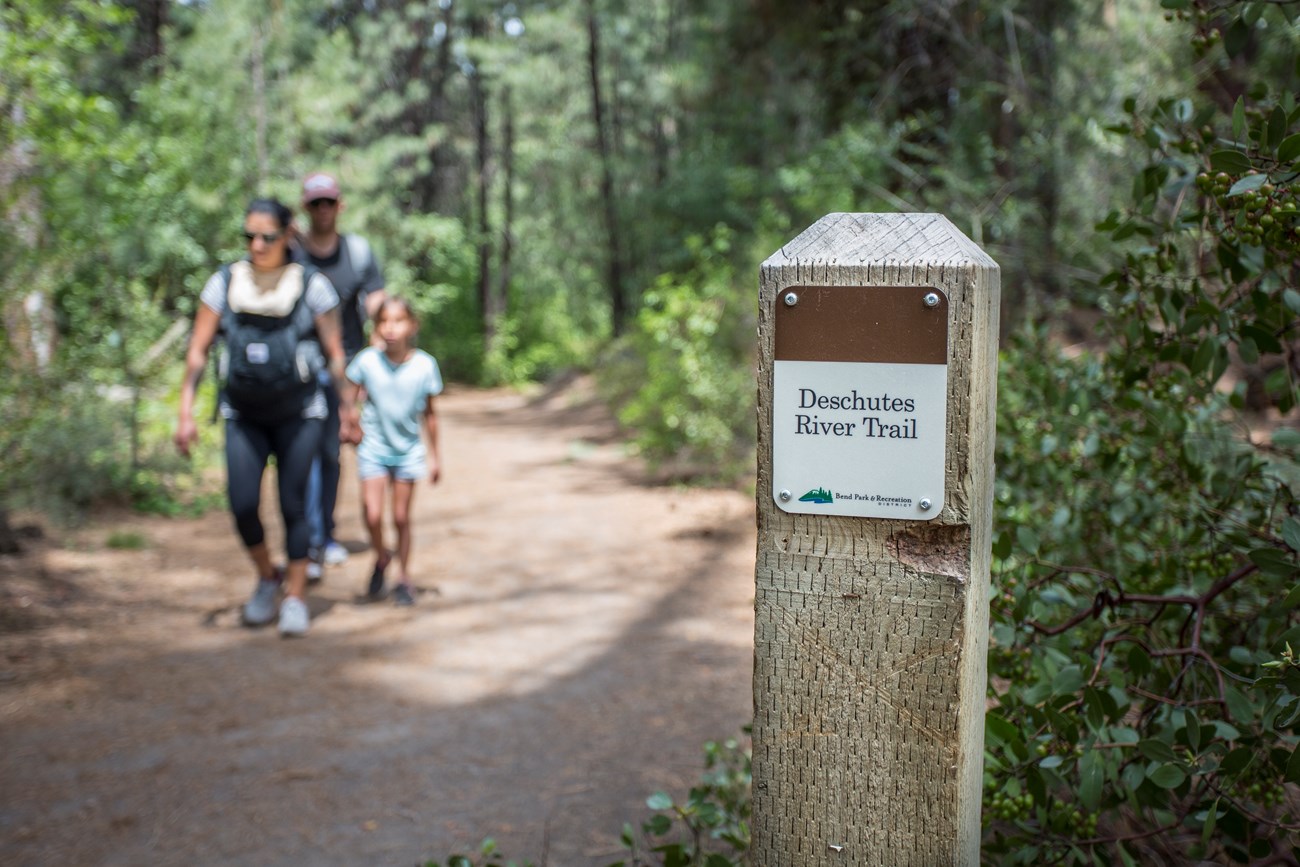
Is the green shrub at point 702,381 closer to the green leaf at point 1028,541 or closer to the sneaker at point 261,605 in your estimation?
the sneaker at point 261,605

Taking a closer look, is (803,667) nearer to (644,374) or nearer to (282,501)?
(282,501)

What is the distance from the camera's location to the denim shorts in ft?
19.9

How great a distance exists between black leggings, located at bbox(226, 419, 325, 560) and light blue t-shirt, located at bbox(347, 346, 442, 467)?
43 centimetres

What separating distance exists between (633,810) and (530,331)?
29280 mm

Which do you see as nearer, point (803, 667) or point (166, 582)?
point (803, 667)

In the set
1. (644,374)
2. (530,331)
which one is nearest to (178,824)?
(644,374)

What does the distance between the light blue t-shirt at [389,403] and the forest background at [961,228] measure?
2086 mm

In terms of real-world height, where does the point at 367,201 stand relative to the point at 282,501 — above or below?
above

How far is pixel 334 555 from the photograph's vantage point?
7.35m

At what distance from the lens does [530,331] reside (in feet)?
107

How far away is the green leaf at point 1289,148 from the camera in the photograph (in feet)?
6.16

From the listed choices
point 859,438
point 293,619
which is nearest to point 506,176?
point 293,619

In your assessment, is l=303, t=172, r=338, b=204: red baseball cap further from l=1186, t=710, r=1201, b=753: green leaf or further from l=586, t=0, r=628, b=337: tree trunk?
l=586, t=0, r=628, b=337: tree trunk

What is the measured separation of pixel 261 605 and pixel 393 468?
3.26ft
